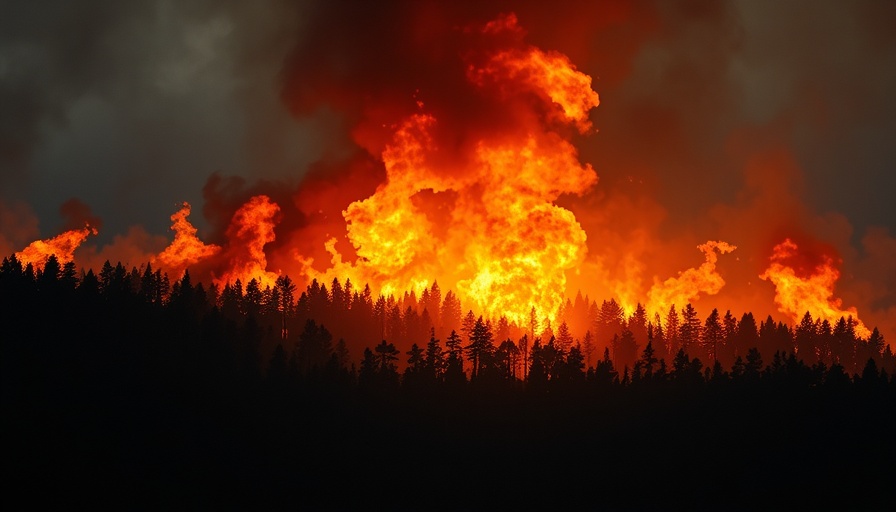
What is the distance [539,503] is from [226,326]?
56.4 metres

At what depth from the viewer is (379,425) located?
431 ft

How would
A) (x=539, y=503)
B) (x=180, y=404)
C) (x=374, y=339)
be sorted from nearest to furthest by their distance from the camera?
(x=539, y=503), (x=180, y=404), (x=374, y=339)

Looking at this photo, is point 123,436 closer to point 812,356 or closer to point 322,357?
point 322,357

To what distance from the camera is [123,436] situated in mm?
116688

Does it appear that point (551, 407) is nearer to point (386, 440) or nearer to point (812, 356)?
point (386, 440)

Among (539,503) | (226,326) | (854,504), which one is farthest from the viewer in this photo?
(226,326)

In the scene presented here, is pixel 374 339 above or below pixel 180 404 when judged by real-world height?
above

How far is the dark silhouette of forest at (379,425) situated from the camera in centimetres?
11356

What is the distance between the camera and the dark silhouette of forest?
114 metres

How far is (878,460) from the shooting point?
117 meters

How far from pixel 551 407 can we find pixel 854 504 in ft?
132

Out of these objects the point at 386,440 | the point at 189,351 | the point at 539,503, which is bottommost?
the point at 539,503

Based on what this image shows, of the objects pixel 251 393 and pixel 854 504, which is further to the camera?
pixel 251 393

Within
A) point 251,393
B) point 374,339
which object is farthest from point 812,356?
point 251,393
